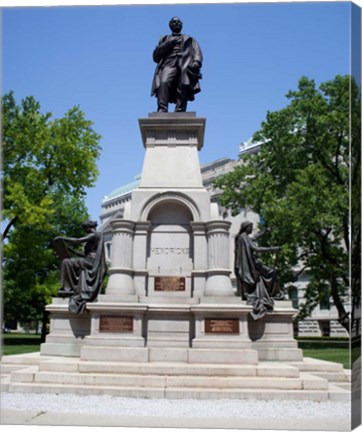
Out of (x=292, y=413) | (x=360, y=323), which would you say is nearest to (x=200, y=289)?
(x=292, y=413)

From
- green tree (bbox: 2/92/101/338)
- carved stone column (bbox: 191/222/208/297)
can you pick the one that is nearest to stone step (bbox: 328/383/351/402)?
carved stone column (bbox: 191/222/208/297)

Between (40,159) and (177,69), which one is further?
(40,159)

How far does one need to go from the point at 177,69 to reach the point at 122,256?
4630mm

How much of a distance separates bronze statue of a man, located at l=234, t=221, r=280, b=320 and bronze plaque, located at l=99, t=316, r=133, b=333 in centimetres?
252

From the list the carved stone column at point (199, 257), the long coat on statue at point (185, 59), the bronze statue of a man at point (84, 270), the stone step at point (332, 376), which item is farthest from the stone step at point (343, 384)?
the long coat on statue at point (185, 59)

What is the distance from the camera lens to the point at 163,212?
1166 centimetres

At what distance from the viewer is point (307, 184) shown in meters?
22.2

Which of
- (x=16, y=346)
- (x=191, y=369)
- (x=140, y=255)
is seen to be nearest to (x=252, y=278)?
(x=140, y=255)

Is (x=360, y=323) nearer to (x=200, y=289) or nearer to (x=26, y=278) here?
(x=200, y=289)

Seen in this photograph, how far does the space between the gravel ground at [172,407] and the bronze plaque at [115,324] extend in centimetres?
183

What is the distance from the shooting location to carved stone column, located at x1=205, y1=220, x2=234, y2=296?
1063cm

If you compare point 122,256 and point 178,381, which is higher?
point 122,256

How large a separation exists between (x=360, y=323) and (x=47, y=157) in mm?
17742

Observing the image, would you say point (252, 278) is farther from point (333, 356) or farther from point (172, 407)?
point (333, 356)
